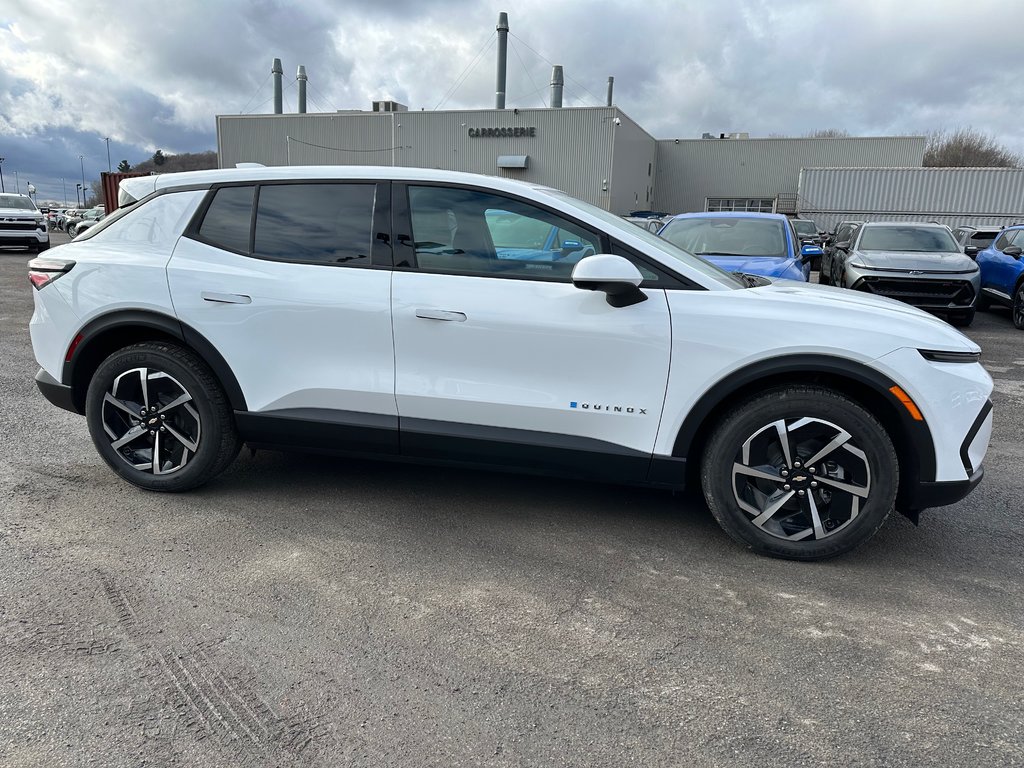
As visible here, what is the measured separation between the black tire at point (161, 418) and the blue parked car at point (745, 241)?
5.50 meters

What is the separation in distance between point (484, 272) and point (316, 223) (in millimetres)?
920

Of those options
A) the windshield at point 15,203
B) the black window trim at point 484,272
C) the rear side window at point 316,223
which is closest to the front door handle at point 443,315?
the black window trim at point 484,272

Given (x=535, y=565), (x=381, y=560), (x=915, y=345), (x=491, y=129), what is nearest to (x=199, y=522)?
(x=381, y=560)

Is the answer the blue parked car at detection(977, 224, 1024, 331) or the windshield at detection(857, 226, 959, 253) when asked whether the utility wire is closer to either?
the windshield at detection(857, 226, 959, 253)

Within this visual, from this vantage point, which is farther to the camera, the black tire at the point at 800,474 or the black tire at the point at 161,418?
the black tire at the point at 161,418

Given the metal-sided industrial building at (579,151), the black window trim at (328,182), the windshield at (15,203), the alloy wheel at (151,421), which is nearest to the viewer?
the black window trim at (328,182)

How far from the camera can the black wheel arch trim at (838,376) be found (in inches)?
117

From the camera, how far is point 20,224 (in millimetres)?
21328

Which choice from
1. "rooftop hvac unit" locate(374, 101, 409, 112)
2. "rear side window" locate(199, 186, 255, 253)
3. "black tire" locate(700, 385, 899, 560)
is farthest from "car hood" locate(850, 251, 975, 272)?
"rooftop hvac unit" locate(374, 101, 409, 112)

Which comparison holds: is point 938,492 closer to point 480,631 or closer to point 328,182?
point 480,631

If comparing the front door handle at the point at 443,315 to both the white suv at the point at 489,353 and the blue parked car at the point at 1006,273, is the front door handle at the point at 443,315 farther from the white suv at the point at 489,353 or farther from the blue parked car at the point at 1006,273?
the blue parked car at the point at 1006,273

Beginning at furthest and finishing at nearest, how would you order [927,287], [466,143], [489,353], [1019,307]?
[466,143] → [1019,307] → [927,287] → [489,353]

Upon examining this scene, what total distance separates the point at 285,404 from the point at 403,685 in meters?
1.71

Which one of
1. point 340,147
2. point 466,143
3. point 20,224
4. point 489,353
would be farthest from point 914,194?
point 20,224
